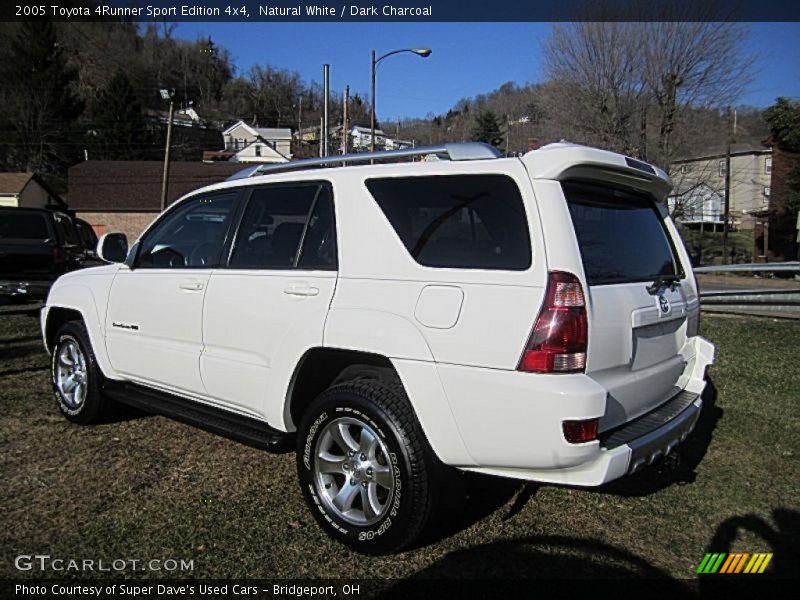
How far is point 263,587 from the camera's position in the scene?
2.83 metres

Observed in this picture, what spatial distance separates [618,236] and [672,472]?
5.52ft

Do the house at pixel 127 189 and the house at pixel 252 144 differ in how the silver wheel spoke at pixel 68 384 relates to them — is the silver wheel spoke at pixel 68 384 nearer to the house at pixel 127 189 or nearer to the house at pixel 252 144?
the house at pixel 127 189

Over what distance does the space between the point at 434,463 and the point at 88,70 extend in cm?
7819

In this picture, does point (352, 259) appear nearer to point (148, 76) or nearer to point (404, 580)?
point (404, 580)

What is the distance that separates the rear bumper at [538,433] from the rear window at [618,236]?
0.57 meters

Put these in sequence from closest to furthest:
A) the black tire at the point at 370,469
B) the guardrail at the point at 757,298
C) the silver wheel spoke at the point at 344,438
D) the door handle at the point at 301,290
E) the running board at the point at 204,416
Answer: the black tire at the point at 370,469, the silver wheel spoke at the point at 344,438, the door handle at the point at 301,290, the running board at the point at 204,416, the guardrail at the point at 757,298

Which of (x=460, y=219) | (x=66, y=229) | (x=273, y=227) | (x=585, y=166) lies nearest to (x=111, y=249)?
(x=273, y=227)

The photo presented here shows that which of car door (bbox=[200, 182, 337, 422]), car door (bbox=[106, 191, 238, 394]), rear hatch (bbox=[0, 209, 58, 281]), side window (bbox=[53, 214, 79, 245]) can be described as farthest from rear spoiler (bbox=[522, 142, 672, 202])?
side window (bbox=[53, 214, 79, 245])

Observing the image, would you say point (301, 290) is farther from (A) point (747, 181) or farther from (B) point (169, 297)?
(A) point (747, 181)

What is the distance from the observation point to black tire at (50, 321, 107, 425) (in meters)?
4.68

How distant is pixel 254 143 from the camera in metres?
63.4

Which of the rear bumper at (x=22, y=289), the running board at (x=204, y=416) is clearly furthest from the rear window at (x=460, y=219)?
the rear bumper at (x=22, y=289)

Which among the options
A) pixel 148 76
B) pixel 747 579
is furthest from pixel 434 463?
pixel 148 76

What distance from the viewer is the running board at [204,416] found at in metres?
3.43
